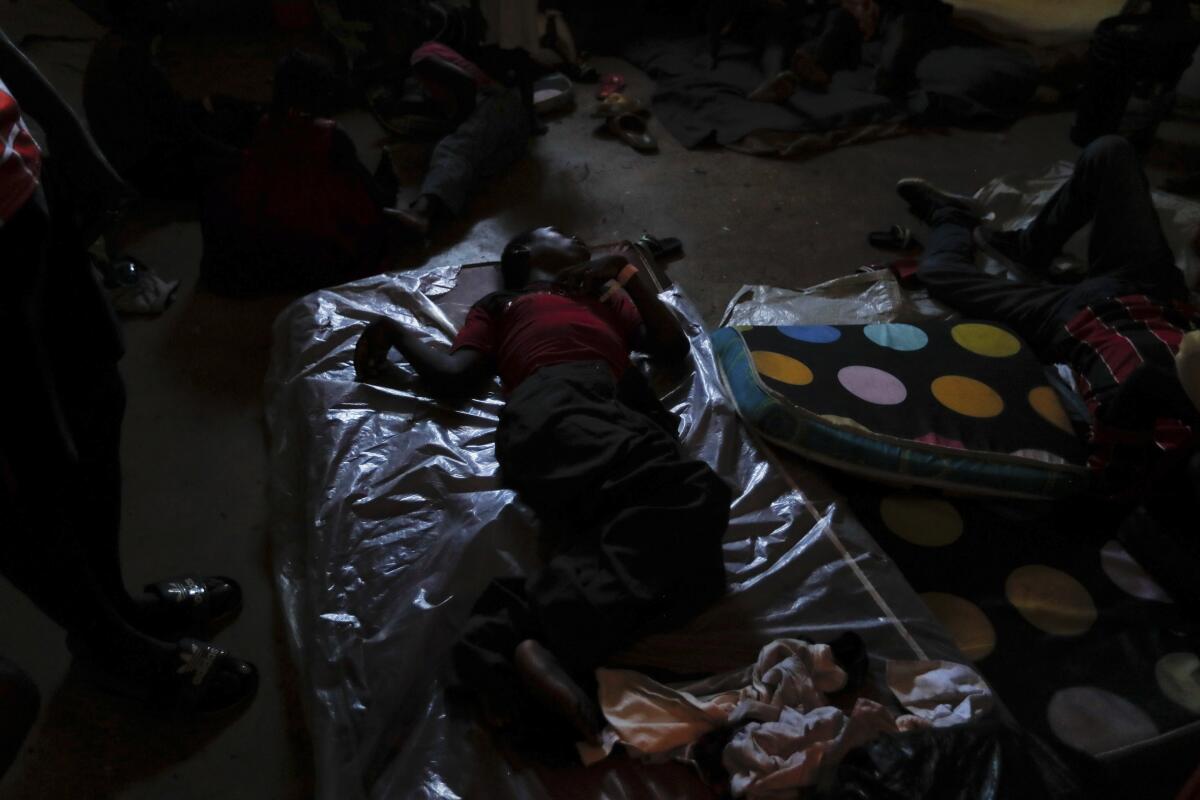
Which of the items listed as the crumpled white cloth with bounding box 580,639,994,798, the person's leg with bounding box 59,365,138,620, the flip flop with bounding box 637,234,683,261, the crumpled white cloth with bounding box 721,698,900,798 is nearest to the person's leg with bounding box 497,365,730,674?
the crumpled white cloth with bounding box 580,639,994,798

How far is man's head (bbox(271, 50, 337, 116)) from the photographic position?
2.26 meters

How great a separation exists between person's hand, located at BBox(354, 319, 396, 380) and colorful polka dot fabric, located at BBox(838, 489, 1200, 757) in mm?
1030

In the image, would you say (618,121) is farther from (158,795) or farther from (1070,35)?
(158,795)

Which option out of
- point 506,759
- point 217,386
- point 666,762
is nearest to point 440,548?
point 506,759

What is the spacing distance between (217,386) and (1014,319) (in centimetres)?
202

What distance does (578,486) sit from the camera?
1.37m

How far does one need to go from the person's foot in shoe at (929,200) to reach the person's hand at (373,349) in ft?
5.93

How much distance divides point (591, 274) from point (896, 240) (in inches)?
51.5

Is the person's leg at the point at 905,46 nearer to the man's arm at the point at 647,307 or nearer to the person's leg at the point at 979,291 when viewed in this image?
the person's leg at the point at 979,291

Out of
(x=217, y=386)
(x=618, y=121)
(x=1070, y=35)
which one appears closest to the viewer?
(x=217, y=386)

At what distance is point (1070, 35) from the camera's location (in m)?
3.73

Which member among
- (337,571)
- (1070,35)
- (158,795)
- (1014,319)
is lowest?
(158,795)

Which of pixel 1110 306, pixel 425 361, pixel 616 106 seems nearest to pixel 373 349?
pixel 425 361

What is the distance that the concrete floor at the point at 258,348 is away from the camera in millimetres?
1327
